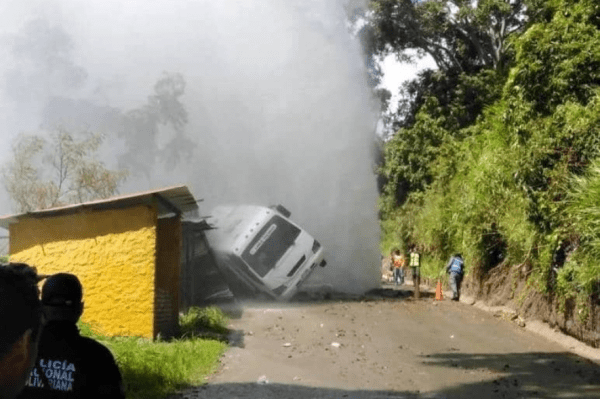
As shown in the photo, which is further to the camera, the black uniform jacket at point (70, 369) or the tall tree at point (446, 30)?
the tall tree at point (446, 30)

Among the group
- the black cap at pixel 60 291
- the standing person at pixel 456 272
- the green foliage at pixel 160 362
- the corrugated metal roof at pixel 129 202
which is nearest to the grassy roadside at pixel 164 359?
the green foliage at pixel 160 362

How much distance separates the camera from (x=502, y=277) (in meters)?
20.0

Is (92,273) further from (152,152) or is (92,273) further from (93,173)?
(152,152)

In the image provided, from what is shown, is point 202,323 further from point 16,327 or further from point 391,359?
point 16,327

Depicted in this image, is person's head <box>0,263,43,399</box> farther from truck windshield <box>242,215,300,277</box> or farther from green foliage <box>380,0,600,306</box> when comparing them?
truck windshield <box>242,215,300,277</box>

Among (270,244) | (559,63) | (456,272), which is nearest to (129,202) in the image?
(270,244)

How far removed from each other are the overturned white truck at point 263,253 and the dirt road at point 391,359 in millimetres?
1504

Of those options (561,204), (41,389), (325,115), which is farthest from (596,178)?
(325,115)

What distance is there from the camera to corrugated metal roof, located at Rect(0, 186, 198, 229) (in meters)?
13.6

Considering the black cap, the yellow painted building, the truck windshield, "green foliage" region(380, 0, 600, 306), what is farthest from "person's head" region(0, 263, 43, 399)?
the truck windshield

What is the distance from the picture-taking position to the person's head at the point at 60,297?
3.09 meters

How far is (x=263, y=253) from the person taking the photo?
21.0 meters

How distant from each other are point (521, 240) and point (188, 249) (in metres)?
7.37

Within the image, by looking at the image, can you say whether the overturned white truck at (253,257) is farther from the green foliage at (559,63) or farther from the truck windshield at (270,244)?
the green foliage at (559,63)
